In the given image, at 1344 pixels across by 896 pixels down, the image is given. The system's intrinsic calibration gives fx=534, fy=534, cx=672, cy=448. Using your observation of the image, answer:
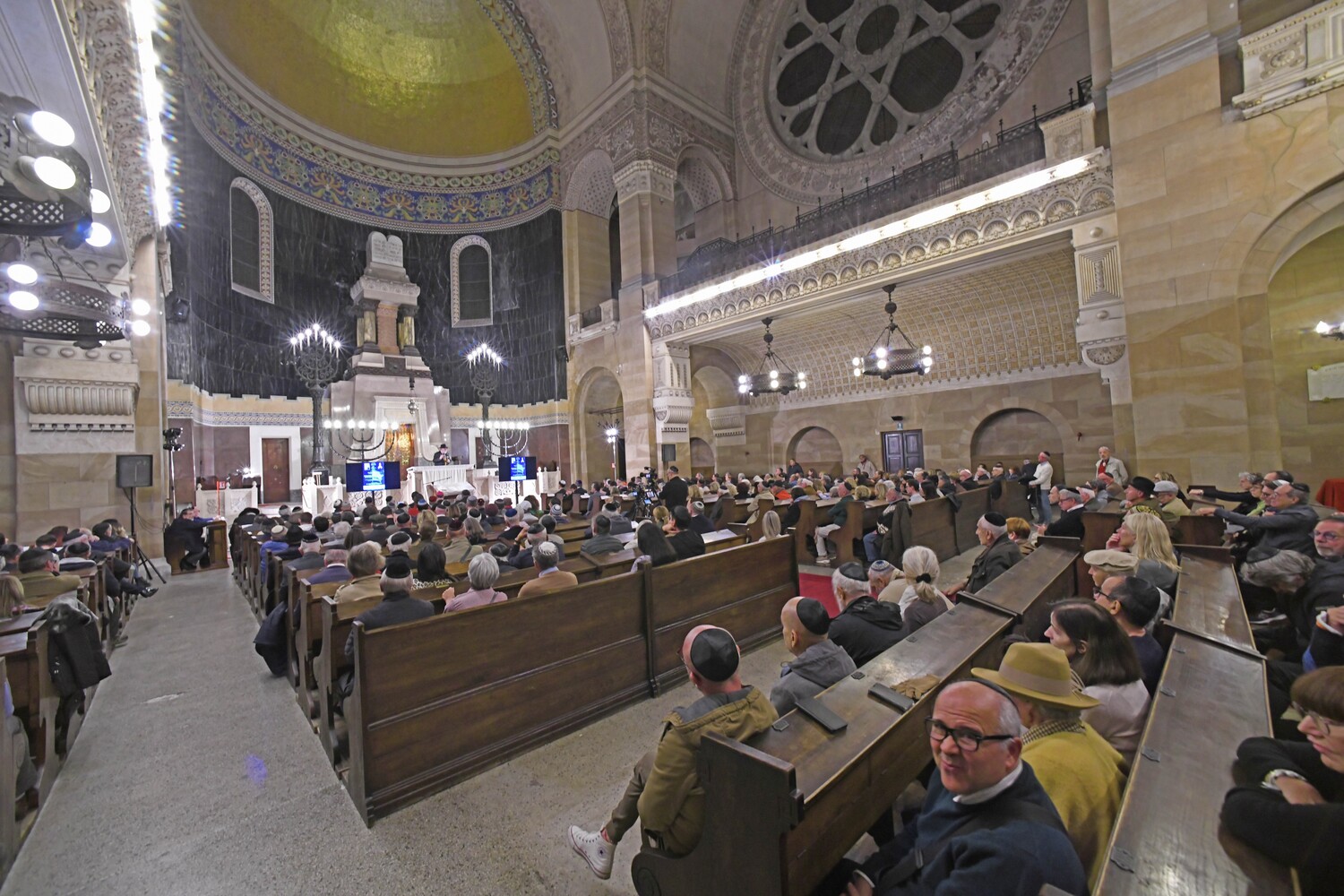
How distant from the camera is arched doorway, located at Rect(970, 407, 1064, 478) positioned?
435 inches

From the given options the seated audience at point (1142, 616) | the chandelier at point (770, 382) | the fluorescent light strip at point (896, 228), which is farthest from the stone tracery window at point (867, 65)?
the seated audience at point (1142, 616)

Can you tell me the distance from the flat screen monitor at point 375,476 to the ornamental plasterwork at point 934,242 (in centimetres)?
806

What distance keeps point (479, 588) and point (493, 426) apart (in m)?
15.9

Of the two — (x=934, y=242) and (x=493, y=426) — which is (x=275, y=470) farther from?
(x=934, y=242)

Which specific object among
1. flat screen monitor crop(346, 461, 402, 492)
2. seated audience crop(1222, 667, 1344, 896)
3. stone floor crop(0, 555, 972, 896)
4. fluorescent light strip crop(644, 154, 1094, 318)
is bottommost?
stone floor crop(0, 555, 972, 896)

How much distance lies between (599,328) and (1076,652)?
1472 cm

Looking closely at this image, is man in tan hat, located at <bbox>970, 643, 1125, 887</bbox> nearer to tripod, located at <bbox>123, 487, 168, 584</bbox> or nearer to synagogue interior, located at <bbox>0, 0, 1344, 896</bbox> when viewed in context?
synagogue interior, located at <bbox>0, 0, 1344, 896</bbox>

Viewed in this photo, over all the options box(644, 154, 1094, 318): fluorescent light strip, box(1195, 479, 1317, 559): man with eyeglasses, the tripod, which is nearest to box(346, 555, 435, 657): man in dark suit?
box(1195, 479, 1317, 559): man with eyeglasses

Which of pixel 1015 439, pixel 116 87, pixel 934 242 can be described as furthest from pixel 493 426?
pixel 1015 439

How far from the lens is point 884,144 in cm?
1297

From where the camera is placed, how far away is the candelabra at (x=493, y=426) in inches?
708

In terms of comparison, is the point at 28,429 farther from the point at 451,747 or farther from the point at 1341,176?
the point at 1341,176

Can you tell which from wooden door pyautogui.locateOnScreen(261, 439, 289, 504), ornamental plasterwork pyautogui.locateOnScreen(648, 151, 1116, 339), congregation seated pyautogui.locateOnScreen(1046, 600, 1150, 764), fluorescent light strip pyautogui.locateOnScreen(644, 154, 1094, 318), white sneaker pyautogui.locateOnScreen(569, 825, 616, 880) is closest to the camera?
congregation seated pyautogui.locateOnScreen(1046, 600, 1150, 764)

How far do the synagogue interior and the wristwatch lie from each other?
49 mm
